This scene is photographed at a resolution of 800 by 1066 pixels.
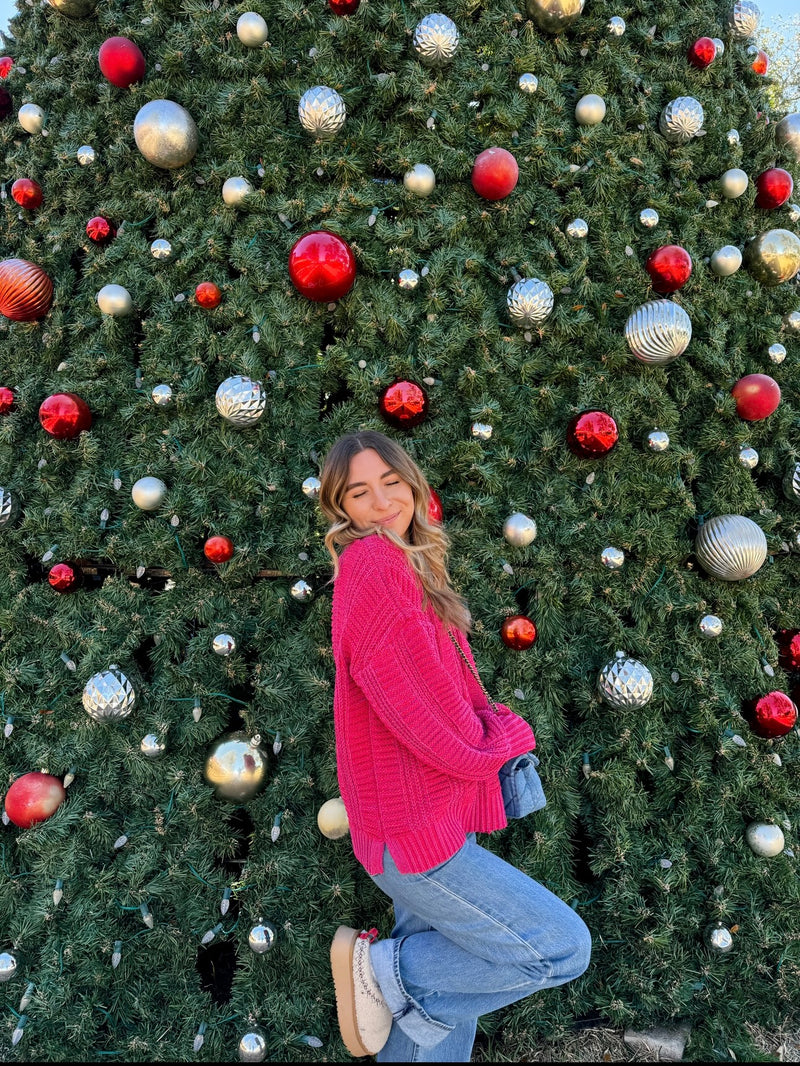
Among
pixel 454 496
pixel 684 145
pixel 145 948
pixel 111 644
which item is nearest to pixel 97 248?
pixel 111 644

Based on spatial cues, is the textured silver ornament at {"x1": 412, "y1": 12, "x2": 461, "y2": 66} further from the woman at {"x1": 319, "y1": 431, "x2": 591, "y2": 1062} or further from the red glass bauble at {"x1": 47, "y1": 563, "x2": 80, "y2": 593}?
the red glass bauble at {"x1": 47, "y1": 563, "x2": 80, "y2": 593}

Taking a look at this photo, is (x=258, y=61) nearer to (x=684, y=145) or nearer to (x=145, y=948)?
(x=684, y=145)

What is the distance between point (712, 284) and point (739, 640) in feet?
4.37

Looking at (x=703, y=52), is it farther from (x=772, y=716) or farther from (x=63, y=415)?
(x=63, y=415)

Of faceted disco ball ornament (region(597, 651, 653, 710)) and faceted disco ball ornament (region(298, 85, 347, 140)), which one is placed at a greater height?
faceted disco ball ornament (region(298, 85, 347, 140))

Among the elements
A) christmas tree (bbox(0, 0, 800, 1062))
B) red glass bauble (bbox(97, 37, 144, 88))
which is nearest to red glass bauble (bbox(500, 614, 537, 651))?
christmas tree (bbox(0, 0, 800, 1062))

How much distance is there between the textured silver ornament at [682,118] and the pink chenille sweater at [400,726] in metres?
2.04

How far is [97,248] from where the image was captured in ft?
7.83

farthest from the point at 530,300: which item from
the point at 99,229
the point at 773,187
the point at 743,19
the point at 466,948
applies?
the point at 466,948

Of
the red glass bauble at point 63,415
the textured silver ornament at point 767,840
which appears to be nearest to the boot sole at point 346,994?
the textured silver ornament at point 767,840

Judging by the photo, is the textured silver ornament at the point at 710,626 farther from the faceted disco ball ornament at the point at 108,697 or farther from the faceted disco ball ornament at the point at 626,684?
the faceted disco ball ornament at the point at 108,697

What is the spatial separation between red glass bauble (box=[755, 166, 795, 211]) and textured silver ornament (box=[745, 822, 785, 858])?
92.4 inches

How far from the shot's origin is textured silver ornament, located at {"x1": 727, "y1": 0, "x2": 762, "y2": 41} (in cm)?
260

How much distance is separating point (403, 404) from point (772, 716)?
163cm
